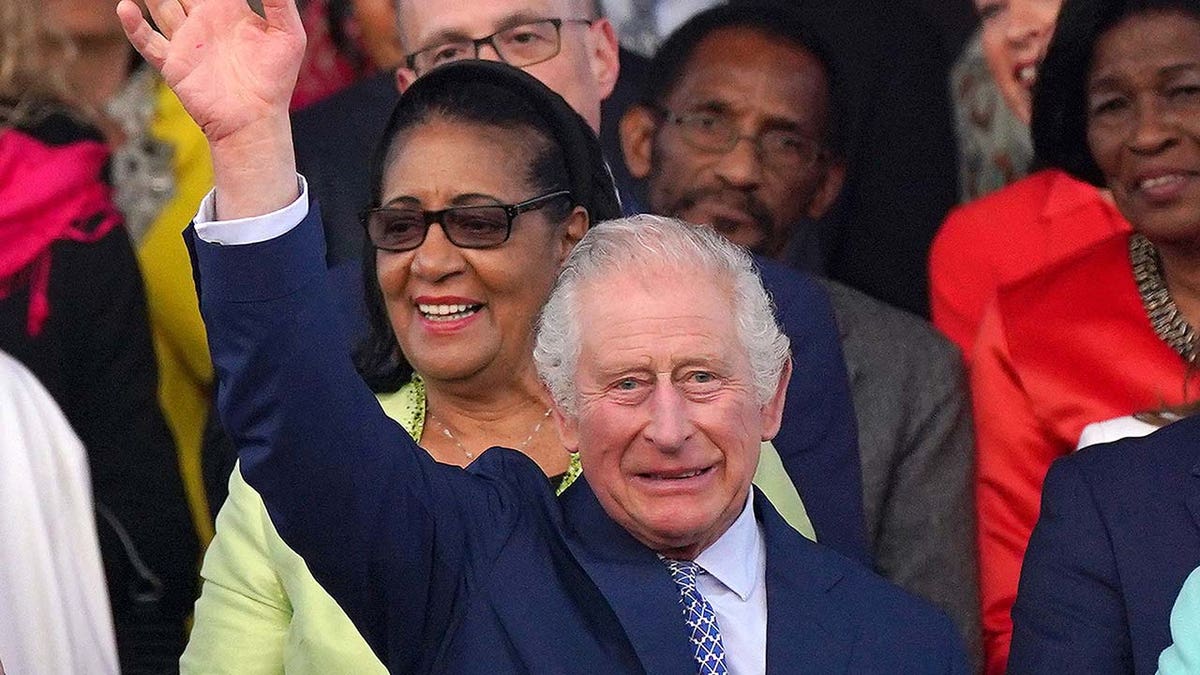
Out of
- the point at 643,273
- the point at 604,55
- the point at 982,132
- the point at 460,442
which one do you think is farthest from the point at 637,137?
the point at 643,273

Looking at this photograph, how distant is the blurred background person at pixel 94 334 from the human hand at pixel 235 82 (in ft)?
5.65

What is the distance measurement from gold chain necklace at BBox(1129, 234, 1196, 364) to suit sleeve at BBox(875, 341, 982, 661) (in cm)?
36

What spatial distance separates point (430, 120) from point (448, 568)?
93 centimetres

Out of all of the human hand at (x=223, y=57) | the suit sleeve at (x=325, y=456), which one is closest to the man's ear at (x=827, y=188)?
the suit sleeve at (x=325, y=456)

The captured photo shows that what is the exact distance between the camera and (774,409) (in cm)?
307

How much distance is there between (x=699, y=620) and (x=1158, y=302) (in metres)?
1.36

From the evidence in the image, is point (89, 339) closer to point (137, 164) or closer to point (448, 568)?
point (137, 164)

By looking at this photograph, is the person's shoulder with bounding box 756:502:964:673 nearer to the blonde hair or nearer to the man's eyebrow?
the man's eyebrow

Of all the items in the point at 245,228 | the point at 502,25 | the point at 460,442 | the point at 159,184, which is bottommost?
the point at 460,442

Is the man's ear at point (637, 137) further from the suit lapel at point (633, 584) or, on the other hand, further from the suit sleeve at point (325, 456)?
the suit sleeve at point (325, 456)

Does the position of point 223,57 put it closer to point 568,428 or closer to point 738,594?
point 568,428

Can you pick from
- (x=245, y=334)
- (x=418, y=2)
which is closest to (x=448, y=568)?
(x=245, y=334)

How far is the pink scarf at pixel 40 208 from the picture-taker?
4.32 metres

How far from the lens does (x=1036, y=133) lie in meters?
4.16
